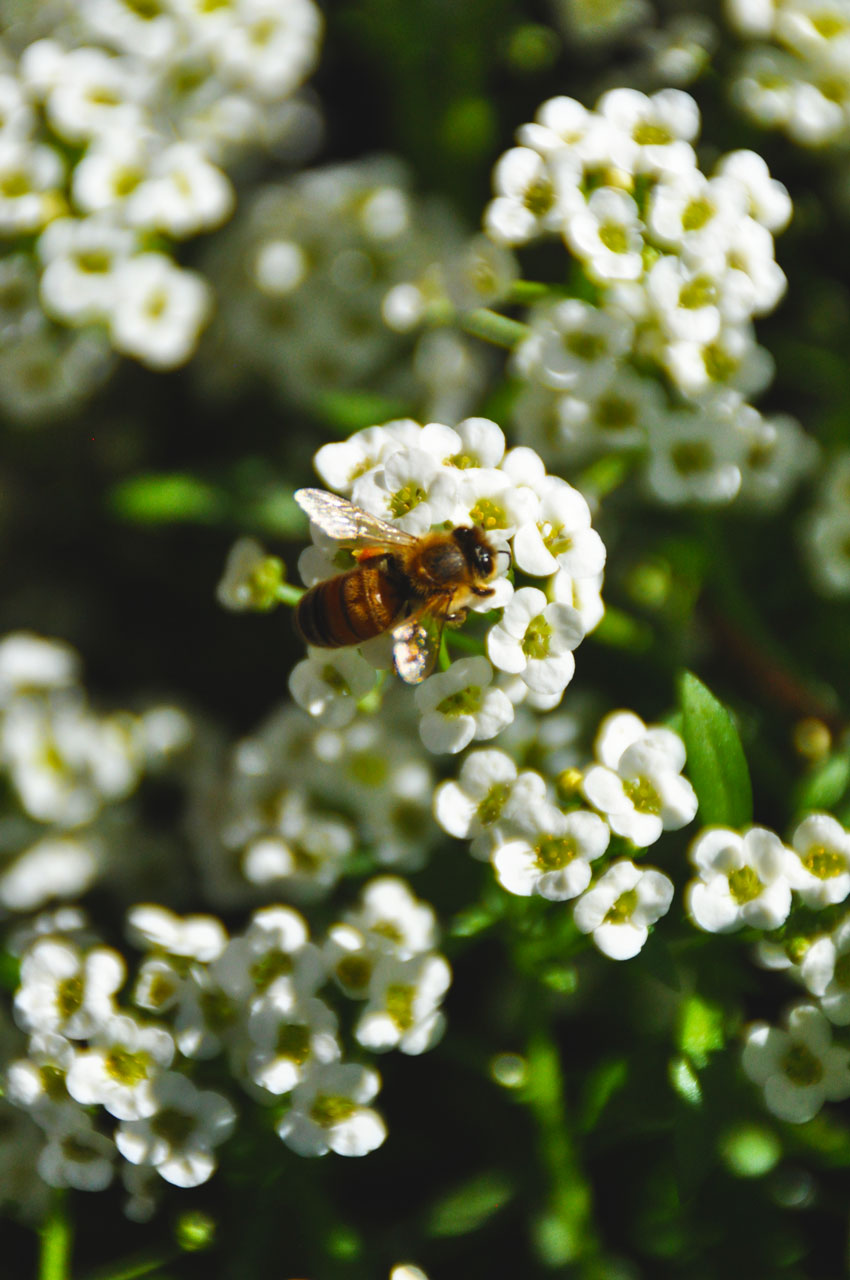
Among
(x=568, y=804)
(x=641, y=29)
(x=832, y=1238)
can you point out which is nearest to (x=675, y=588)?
(x=568, y=804)

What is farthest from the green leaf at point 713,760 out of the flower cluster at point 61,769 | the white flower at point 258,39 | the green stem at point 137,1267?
the white flower at point 258,39

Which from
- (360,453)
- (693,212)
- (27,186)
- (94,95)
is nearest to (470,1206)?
(360,453)

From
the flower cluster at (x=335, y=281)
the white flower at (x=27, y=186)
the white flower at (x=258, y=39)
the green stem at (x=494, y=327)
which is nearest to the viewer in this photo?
the green stem at (x=494, y=327)

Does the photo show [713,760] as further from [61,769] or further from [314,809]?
[61,769]

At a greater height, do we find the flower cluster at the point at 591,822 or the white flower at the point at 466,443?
the white flower at the point at 466,443

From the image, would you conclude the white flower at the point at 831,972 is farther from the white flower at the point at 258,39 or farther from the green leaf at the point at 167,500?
the white flower at the point at 258,39

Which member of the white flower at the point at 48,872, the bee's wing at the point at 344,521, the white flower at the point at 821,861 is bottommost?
the white flower at the point at 48,872

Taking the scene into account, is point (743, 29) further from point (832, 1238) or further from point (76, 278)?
point (832, 1238)
